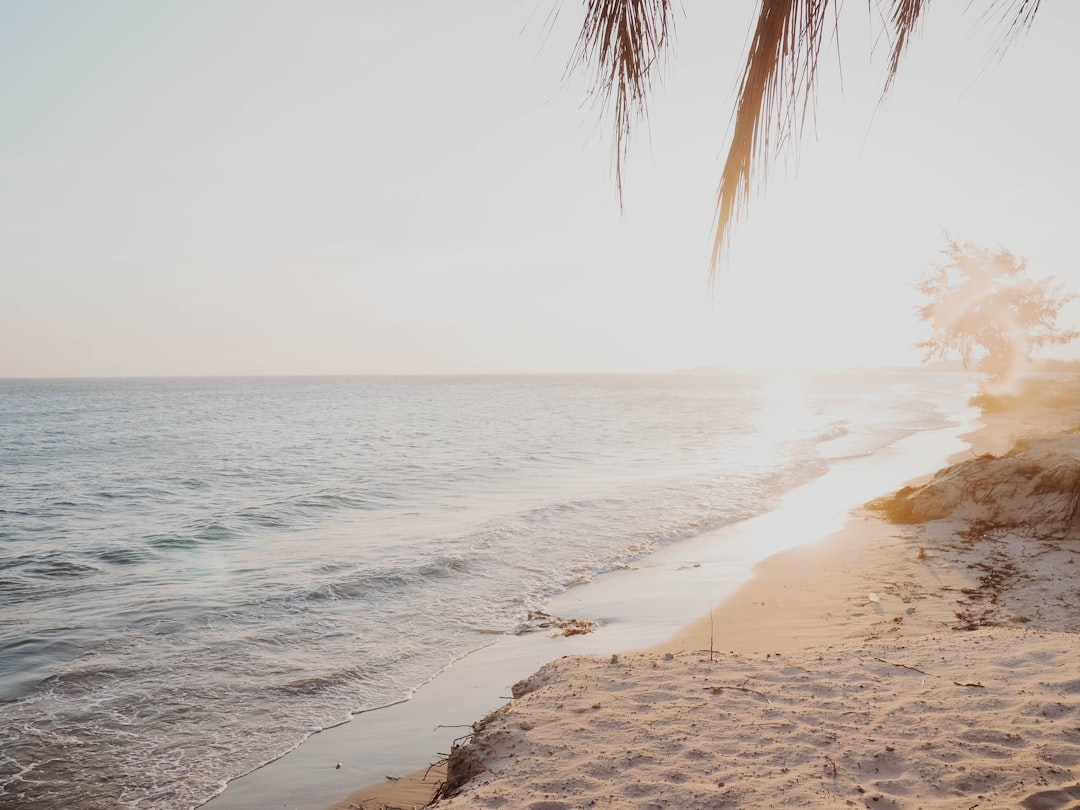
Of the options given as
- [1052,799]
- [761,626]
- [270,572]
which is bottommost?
[270,572]

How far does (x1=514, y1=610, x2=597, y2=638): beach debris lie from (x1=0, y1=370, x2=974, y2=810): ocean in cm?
23

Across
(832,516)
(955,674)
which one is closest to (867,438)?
(832,516)

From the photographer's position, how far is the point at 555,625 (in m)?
7.72

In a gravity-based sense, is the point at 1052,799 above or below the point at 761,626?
above

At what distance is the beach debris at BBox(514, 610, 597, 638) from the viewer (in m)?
7.40

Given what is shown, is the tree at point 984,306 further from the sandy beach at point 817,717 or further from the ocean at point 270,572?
the sandy beach at point 817,717

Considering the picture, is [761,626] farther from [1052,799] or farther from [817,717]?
[1052,799]

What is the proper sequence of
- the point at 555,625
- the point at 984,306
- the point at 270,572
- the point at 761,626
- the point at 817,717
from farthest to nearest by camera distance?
1. the point at 984,306
2. the point at 270,572
3. the point at 555,625
4. the point at 761,626
5. the point at 817,717

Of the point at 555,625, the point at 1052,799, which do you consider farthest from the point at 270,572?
the point at 1052,799

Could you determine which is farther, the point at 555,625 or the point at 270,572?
the point at 270,572

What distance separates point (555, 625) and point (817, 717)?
3.97m

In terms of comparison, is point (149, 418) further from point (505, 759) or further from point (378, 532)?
point (505, 759)

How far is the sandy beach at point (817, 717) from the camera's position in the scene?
134 inches

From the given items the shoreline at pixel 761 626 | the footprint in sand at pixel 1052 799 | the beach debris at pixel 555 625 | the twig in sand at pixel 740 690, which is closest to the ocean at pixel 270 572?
the beach debris at pixel 555 625
